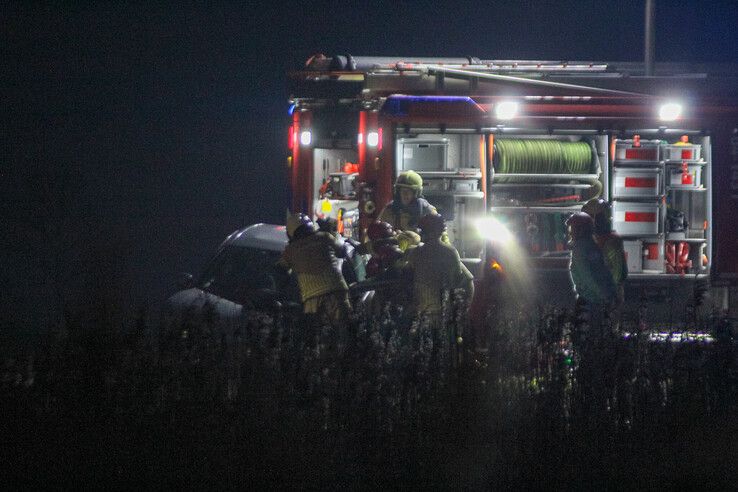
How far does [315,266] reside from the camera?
35.5ft

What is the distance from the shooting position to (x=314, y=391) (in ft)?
24.6

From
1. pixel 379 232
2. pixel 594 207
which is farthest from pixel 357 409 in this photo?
pixel 594 207

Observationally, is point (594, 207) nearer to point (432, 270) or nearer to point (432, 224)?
point (432, 224)

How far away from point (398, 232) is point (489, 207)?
2187 mm

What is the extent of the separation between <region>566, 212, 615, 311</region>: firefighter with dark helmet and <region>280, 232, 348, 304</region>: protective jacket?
180 centimetres

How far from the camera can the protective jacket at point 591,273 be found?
1143 cm

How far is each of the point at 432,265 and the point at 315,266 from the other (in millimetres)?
816

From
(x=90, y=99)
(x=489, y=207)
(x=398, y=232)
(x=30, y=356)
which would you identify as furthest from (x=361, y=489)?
(x=90, y=99)

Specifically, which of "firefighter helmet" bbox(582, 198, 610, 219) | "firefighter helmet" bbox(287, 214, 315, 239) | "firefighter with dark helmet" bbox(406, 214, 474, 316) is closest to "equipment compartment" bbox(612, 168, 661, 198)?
"firefighter helmet" bbox(582, 198, 610, 219)

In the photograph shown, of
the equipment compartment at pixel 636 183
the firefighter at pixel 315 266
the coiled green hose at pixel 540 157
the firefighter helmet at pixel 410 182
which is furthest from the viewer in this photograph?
the equipment compartment at pixel 636 183

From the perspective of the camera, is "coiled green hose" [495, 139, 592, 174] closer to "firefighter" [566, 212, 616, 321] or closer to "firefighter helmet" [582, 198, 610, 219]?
"firefighter helmet" [582, 198, 610, 219]

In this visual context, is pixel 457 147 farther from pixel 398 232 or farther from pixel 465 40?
pixel 465 40

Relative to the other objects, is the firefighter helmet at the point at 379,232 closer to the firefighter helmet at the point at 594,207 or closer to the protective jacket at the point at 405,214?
the protective jacket at the point at 405,214

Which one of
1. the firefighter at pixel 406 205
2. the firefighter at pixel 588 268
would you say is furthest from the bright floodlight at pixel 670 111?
the firefighter at pixel 588 268
